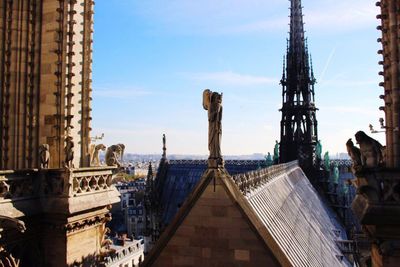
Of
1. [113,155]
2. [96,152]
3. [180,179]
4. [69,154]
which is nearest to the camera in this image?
[69,154]

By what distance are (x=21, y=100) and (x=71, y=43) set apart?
1979 millimetres

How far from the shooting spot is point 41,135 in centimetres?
1143

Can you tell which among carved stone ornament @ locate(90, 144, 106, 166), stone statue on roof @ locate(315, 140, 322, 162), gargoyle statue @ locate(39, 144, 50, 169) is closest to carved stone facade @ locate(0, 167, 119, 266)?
gargoyle statue @ locate(39, 144, 50, 169)

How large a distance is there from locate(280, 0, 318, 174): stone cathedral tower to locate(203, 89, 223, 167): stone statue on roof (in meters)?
37.7

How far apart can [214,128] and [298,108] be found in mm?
38523

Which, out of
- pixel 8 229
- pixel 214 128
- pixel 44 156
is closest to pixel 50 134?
pixel 44 156

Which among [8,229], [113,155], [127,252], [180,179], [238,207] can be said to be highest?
[113,155]

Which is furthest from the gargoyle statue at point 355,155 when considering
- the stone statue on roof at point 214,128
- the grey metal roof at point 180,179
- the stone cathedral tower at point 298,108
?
the stone cathedral tower at point 298,108

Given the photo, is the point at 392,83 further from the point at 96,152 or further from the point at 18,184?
the point at 18,184

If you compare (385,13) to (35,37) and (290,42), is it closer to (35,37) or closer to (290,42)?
(35,37)

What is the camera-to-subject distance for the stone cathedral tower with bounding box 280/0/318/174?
1877 inches

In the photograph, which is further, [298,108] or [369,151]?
[298,108]

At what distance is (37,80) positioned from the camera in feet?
38.0

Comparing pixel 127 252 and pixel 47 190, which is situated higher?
pixel 47 190
